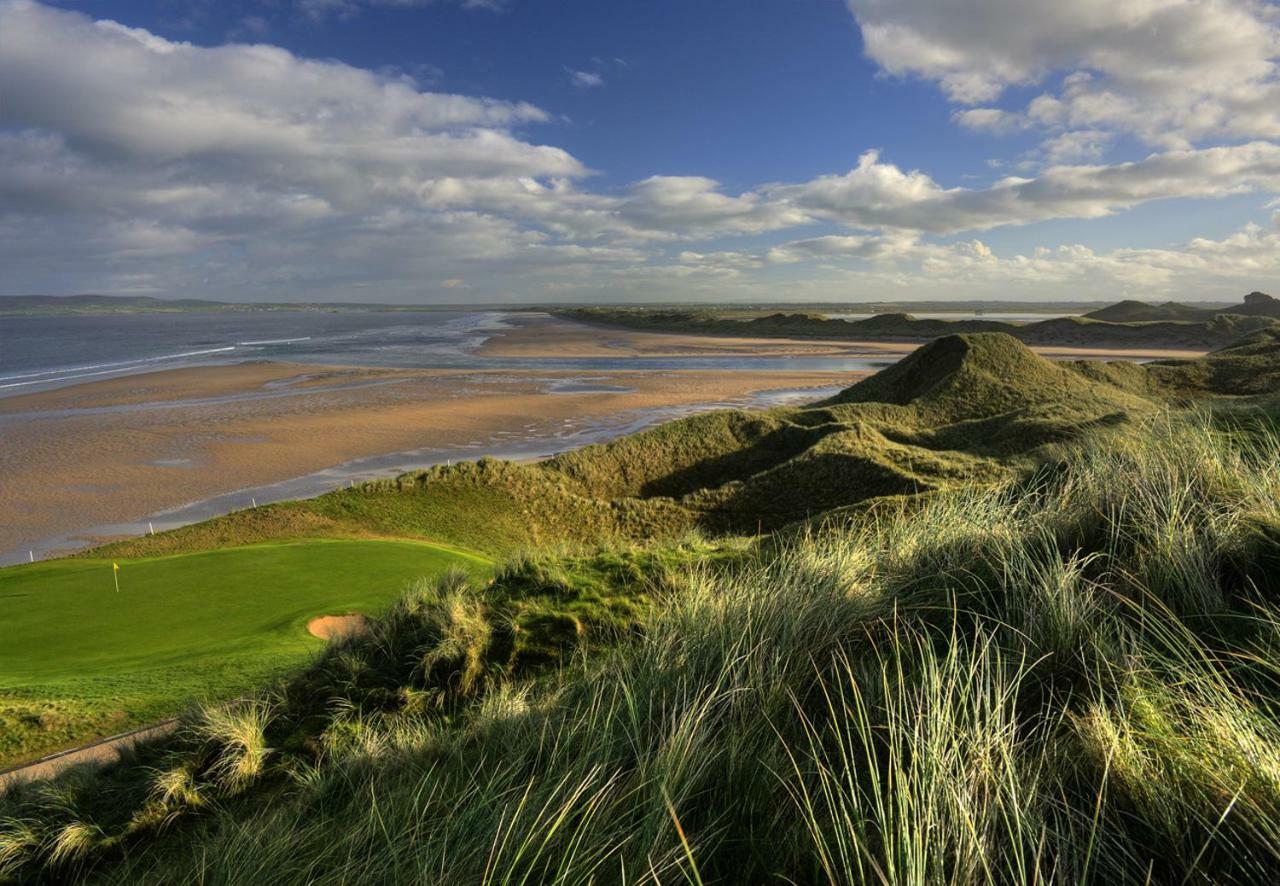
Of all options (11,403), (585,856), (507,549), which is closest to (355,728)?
(585,856)

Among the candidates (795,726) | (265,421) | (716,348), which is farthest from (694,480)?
(716,348)

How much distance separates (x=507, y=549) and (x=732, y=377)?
3600 cm

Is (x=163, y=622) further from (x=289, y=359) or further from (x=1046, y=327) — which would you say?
(x=1046, y=327)

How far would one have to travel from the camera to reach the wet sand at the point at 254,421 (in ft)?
69.8

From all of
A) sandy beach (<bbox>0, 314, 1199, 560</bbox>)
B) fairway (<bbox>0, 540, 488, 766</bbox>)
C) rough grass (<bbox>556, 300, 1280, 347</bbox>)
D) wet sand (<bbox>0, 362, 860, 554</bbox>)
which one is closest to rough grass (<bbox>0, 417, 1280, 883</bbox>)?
fairway (<bbox>0, 540, 488, 766</bbox>)

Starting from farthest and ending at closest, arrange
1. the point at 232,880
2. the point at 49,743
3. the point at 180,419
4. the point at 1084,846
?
the point at 180,419 < the point at 49,743 < the point at 232,880 < the point at 1084,846

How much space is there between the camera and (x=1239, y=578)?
3646 millimetres

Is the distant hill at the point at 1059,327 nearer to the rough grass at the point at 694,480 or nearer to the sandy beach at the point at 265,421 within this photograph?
the sandy beach at the point at 265,421

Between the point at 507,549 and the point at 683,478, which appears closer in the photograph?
the point at 507,549

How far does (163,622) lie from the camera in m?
10.2

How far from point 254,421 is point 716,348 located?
53421 millimetres

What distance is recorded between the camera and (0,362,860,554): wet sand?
21266mm

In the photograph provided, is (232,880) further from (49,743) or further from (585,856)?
(49,743)

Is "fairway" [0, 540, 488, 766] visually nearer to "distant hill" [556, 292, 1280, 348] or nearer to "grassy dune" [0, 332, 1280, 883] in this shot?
"grassy dune" [0, 332, 1280, 883]
